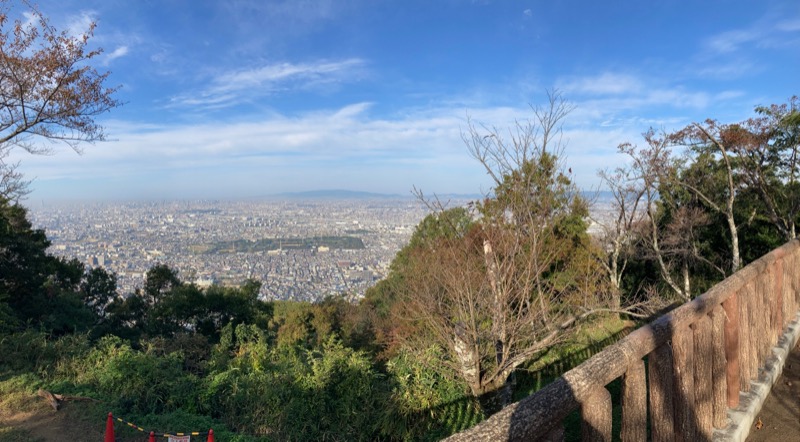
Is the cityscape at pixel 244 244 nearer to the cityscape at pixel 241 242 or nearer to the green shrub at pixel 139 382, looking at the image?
the cityscape at pixel 241 242

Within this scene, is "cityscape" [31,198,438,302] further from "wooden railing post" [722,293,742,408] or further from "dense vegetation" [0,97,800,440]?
"wooden railing post" [722,293,742,408]

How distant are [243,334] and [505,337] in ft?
25.6

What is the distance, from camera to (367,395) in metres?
5.96

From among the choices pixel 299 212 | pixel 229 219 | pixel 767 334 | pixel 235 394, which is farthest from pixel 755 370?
pixel 299 212

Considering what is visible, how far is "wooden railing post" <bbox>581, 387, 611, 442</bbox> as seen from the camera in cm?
125

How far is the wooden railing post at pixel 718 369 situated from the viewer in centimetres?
207

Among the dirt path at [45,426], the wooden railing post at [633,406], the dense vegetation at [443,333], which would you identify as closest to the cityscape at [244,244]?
the dense vegetation at [443,333]

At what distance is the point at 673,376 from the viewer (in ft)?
5.53

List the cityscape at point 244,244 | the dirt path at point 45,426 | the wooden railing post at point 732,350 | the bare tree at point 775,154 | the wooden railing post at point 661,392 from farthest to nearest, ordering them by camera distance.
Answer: the cityscape at point 244,244, the bare tree at point 775,154, the dirt path at point 45,426, the wooden railing post at point 732,350, the wooden railing post at point 661,392

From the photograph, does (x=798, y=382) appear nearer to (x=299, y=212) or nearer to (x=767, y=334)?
(x=767, y=334)

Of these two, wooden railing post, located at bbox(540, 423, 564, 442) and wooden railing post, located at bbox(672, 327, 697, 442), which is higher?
wooden railing post, located at bbox(540, 423, 564, 442)

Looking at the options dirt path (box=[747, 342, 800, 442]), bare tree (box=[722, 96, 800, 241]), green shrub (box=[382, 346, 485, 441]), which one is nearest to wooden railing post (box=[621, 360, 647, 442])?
dirt path (box=[747, 342, 800, 442])

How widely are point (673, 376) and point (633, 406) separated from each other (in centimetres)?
38

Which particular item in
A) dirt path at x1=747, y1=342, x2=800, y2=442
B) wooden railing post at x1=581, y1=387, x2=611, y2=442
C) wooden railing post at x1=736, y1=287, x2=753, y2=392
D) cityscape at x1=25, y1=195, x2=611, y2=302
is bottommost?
cityscape at x1=25, y1=195, x2=611, y2=302
